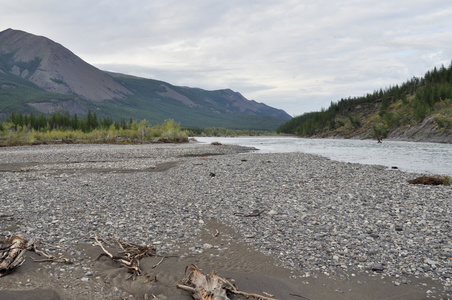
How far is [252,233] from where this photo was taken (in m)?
11.3

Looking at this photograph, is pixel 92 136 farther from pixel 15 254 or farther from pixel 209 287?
pixel 209 287

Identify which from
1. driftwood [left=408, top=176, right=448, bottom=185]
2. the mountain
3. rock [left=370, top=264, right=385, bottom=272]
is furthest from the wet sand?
the mountain

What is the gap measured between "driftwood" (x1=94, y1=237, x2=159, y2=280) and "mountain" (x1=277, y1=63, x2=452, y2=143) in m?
76.5

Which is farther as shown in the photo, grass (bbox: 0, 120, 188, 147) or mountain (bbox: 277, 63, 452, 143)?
mountain (bbox: 277, 63, 452, 143)

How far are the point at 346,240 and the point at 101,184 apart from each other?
15.7m

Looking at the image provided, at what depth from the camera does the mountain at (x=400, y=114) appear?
259 ft

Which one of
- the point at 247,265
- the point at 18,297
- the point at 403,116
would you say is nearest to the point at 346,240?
the point at 247,265

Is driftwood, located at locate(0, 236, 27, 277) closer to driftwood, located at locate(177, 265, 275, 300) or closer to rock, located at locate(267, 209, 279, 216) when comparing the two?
driftwood, located at locate(177, 265, 275, 300)

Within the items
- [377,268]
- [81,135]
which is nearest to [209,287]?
[377,268]

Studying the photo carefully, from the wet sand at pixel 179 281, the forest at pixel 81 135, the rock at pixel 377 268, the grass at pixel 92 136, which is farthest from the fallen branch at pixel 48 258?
the grass at pixel 92 136

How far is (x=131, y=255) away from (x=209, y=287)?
9.98 ft

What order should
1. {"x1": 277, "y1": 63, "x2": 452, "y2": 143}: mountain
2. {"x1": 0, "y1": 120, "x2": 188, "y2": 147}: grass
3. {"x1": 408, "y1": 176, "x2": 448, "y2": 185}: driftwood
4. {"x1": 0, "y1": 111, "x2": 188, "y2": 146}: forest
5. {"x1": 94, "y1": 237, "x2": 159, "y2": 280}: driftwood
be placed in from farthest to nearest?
{"x1": 277, "y1": 63, "x2": 452, "y2": 143}: mountain < {"x1": 0, "y1": 111, "x2": 188, "y2": 146}: forest < {"x1": 0, "y1": 120, "x2": 188, "y2": 147}: grass < {"x1": 408, "y1": 176, "x2": 448, "y2": 185}: driftwood < {"x1": 94, "y1": 237, "x2": 159, "y2": 280}: driftwood

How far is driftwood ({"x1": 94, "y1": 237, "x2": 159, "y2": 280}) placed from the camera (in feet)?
26.6

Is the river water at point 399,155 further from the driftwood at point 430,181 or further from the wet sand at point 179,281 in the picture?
the wet sand at point 179,281
